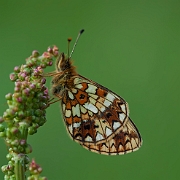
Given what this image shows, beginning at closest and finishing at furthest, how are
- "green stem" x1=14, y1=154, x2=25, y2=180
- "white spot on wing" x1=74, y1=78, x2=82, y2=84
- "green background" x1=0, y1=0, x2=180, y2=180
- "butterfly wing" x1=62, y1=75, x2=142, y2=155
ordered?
"green stem" x1=14, y1=154, x2=25, y2=180
"butterfly wing" x1=62, y1=75, x2=142, y2=155
"white spot on wing" x1=74, y1=78, x2=82, y2=84
"green background" x1=0, y1=0, x2=180, y2=180

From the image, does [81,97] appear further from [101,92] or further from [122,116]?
[122,116]

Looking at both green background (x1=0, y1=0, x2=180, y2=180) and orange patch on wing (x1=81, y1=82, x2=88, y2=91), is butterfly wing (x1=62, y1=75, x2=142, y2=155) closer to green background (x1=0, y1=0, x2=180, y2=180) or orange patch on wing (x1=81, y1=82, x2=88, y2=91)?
orange patch on wing (x1=81, y1=82, x2=88, y2=91)

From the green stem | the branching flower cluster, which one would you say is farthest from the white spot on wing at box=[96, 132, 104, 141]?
the green stem

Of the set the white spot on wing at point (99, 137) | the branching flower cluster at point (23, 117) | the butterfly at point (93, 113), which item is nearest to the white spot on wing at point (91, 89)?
the butterfly at point (93, 113)

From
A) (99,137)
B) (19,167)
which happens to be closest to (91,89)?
(99,137)

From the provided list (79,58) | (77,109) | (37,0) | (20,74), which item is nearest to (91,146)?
(77,109)

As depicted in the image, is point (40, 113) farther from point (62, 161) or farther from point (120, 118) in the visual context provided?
point (62, 161)

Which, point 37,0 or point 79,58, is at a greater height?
point 37,0

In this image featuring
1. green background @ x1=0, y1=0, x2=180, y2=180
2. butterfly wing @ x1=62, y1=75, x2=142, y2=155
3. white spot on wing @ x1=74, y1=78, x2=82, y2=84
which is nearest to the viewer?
butterfly wing @ x1=62, y1=75, x2=142, y2=155
